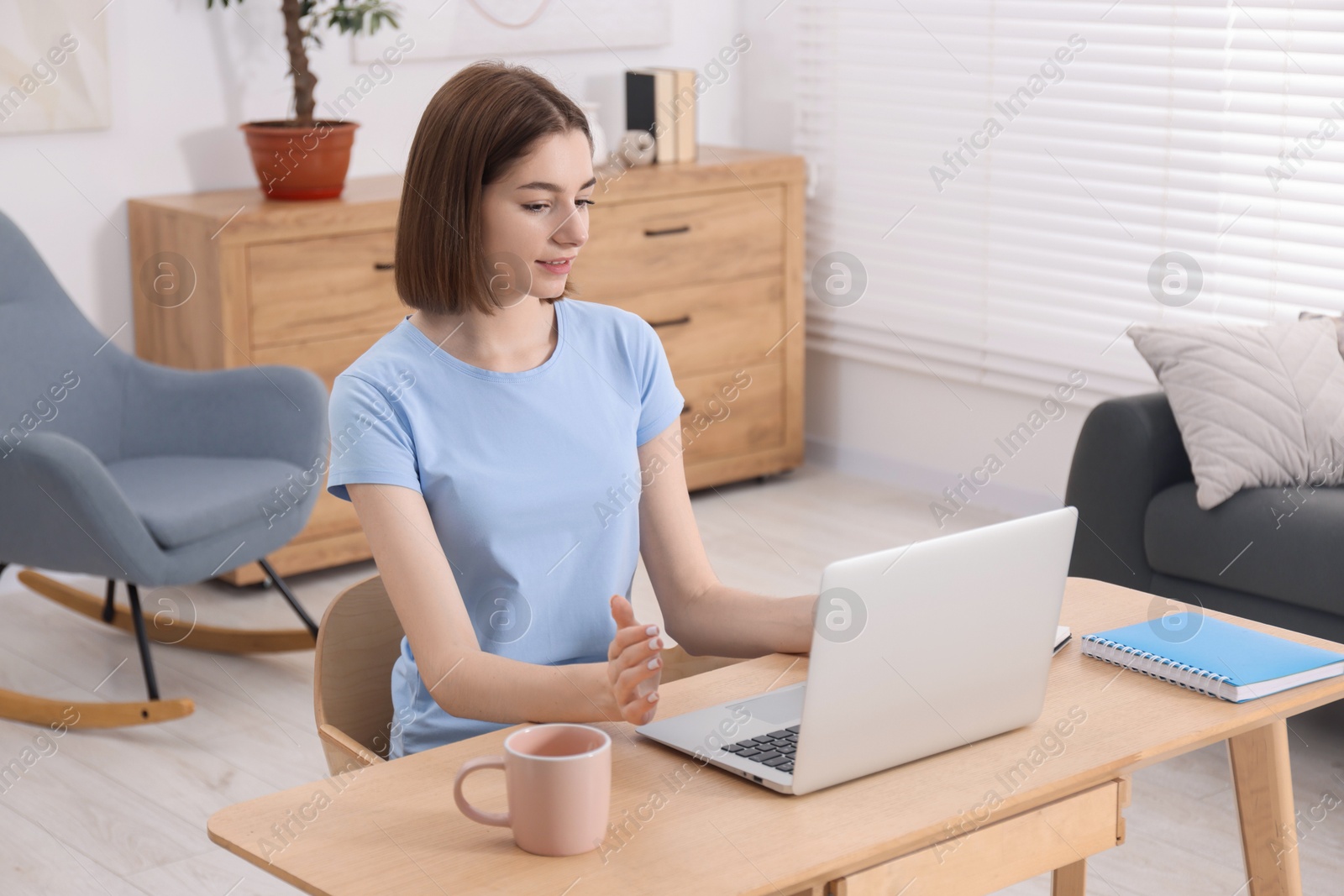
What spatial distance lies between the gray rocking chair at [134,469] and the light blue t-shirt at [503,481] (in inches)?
62.4

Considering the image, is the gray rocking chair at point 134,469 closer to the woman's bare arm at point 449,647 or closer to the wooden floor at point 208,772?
the wooden floor at point 208,772

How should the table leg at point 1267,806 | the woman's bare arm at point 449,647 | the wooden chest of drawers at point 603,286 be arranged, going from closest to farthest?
the woman's bare arm at point 449,647 → the table leg at point 1267,806 → the wooden chest of drawers at point 603,286

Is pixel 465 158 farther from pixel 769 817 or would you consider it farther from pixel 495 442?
pixel 769 817

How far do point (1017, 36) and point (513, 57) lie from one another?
151 cm

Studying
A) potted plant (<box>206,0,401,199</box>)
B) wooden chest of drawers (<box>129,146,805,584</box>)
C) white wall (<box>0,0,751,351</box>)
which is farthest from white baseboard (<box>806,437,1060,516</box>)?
potted plant (<box>206,0,401,199</box>)

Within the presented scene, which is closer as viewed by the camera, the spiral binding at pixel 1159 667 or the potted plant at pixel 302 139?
the spiral binding at pixel 1159 667

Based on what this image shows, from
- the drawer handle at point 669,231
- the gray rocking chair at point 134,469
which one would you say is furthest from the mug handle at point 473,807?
the drawer handle at point 669,231

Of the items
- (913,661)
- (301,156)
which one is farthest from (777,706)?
(301,156)

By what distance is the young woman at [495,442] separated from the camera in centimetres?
152

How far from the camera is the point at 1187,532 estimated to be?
A: 3070 mm

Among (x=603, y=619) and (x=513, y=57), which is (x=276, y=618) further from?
(x=603, y=619)

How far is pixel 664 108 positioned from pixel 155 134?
1514 millimetres

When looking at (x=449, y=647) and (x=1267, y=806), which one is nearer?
(x=449, y=647)

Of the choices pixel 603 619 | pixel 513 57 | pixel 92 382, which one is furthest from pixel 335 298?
pixel 603 619
